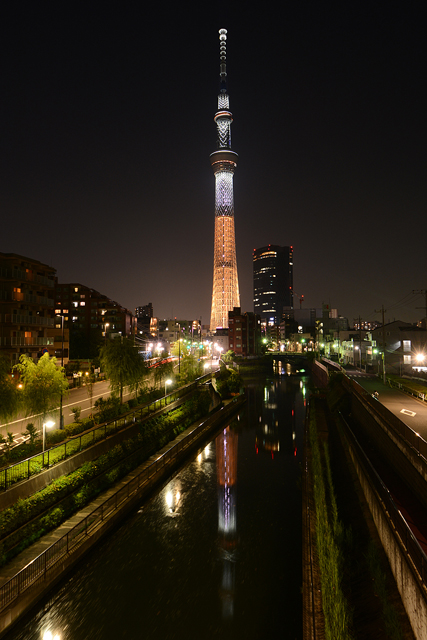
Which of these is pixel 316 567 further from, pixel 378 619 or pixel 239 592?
pixel 239 592

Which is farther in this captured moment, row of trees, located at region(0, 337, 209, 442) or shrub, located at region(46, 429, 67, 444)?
shrub, located at region(46, 429, 67, 444)

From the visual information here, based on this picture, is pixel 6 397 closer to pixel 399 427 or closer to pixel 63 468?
pixel 63 468

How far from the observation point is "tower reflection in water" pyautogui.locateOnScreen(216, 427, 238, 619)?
8.75 m

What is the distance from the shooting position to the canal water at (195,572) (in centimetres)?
764

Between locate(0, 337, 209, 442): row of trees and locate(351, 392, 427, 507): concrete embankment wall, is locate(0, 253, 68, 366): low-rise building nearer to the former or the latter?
locate(0, 337, 209, 442): row of trees

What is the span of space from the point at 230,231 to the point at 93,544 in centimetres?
8621

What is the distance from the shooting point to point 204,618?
794 centimetres

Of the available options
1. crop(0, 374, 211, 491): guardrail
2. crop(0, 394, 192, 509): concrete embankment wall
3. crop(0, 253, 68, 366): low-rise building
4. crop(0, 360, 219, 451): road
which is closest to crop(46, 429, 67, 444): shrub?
crop(0, 374, 211, 491): guardrail

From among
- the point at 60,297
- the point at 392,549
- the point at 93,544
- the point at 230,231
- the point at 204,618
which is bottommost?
the point at 204,618

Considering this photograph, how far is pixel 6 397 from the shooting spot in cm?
1098

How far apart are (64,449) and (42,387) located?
2.53 metres

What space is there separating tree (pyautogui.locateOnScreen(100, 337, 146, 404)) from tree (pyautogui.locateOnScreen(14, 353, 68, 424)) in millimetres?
5466

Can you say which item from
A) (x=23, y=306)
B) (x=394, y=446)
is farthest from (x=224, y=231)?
(x=394, y=446)

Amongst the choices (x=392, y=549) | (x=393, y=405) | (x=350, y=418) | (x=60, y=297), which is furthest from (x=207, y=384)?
(x=60, y=297)
